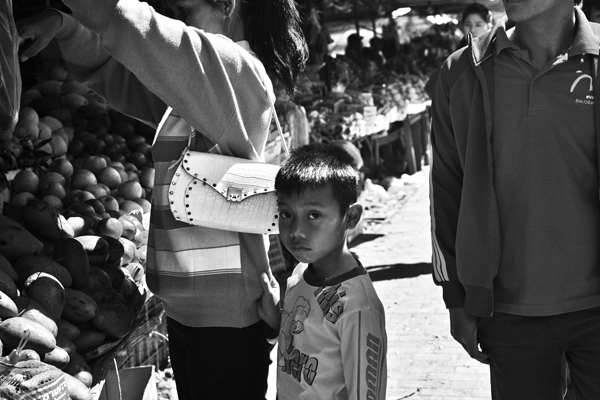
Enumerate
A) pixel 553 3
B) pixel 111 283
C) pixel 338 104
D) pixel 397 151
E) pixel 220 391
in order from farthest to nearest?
pixel 397 151
pixel 338 104
pixel 111 283
pixel 220 391
pixel 553 3

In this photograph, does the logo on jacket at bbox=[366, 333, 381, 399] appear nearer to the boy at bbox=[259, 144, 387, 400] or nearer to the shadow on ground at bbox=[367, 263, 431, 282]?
the boy at bbox=[259, 144, 387, 400]

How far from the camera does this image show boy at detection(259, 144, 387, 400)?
212cm

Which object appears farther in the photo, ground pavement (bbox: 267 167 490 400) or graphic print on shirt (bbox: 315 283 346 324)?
ground pavement (bbox: 267 167 490 400)

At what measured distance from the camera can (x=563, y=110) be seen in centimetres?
215

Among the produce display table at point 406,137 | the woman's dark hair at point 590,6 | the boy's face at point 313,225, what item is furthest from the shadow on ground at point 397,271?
the boy's face at point 313,225

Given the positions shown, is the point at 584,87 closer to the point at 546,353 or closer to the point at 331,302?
the point at 546,353

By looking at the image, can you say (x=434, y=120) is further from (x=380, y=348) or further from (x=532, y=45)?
(x=380, y=348)

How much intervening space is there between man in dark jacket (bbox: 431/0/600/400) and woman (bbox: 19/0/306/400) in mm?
574

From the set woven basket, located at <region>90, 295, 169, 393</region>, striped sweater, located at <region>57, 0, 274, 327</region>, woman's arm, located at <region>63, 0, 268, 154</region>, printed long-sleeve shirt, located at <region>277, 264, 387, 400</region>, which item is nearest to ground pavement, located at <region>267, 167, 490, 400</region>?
woven basket, located at <region>90, 295, 169, 393</region>

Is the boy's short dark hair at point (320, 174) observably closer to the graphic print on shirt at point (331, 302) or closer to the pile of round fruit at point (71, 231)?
the graphic print on shirt at point (331, 302)

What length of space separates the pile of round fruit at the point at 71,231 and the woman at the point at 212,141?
1.37 feet

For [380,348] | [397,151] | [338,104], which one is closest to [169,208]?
[380,348]

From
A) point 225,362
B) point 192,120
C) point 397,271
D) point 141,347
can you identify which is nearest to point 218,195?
point 192,120

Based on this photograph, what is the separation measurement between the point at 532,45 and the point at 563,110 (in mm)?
213
